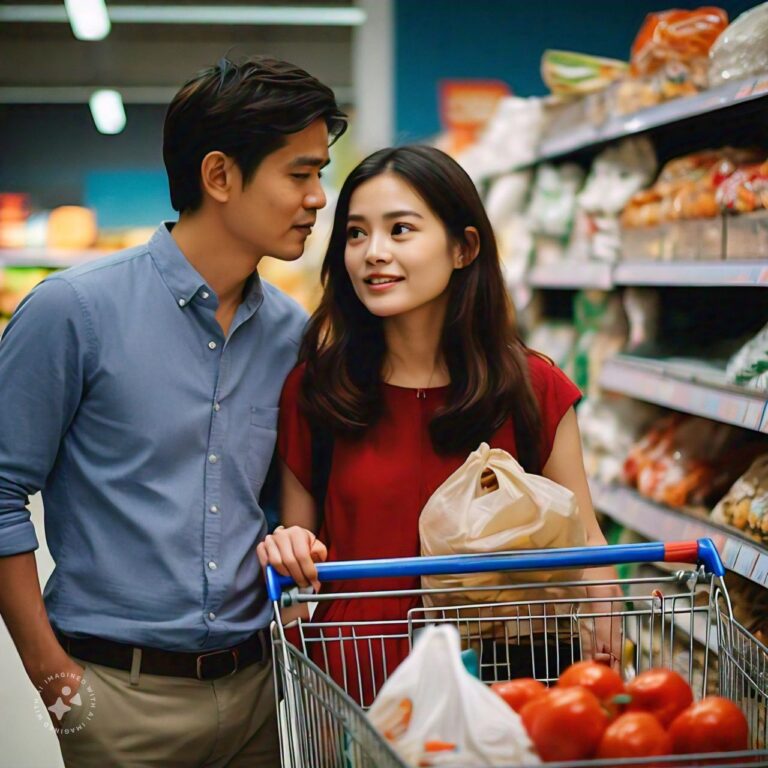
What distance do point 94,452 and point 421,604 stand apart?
0.62 meters

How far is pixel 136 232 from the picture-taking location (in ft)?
32.2

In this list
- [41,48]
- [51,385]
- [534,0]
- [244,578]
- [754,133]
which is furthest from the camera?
[41,48]

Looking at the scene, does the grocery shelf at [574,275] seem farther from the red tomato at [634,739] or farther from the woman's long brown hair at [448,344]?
the red tomato at [634,739]

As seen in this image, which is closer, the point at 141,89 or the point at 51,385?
the point at 51,385

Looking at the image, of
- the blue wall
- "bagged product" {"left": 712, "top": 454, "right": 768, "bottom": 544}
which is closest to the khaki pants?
"bagged product" {"left": 712, "top": 454, "right": 768, "bottom": 544}

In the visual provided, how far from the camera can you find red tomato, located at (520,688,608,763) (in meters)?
1.30

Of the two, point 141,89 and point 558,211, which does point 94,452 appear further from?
point 141,89

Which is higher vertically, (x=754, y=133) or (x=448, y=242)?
(x=754, y=133)

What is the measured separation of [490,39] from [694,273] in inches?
241

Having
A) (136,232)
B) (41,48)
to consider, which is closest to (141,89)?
(41,48)

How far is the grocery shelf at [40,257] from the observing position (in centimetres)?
899

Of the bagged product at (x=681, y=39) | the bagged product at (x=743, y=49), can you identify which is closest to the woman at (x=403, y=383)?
the bagged product at (x=743, y=49)

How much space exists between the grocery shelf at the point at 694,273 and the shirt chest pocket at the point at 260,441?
1.38m

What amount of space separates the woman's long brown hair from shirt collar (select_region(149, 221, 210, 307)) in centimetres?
29
